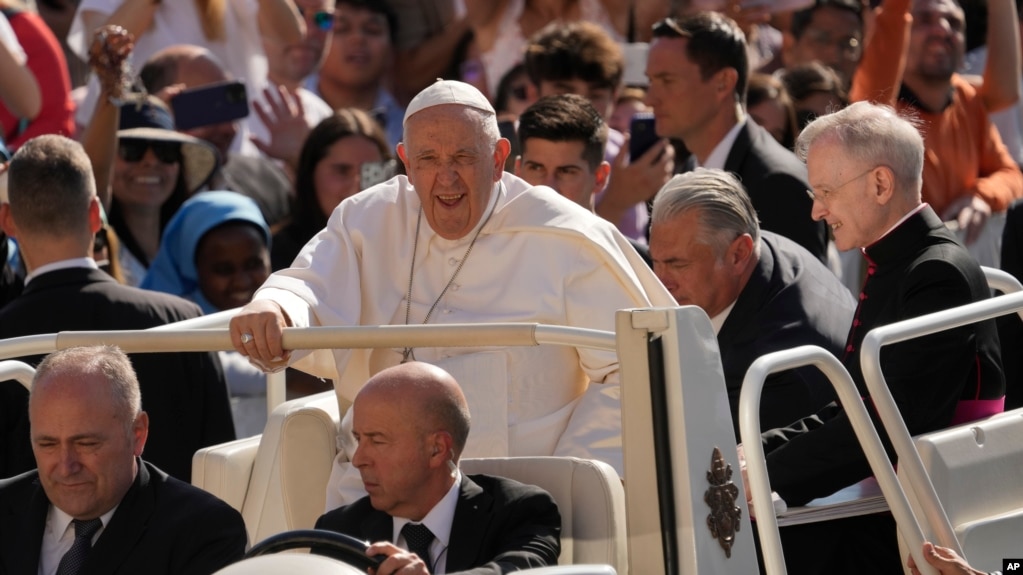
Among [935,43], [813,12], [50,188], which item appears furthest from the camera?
[813,12]

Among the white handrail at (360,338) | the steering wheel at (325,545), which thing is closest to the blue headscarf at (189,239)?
the white handrail at (360,338)

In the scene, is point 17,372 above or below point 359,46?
below

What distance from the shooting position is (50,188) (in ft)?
20.5

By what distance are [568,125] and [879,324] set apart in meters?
2.07

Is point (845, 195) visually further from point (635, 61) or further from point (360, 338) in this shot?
point (635, 61)

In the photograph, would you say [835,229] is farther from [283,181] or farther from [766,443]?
[283,181]

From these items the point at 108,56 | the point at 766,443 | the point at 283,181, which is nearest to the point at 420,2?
the point at 283,181

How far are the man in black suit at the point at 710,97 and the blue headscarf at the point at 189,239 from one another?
1.98 m

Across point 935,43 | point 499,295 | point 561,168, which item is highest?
point 935,43

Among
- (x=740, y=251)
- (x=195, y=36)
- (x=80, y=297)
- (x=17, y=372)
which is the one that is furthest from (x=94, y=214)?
(x=195, y=36)

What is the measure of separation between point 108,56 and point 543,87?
210 cm

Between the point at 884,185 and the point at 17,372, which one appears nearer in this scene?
the point at 17,372

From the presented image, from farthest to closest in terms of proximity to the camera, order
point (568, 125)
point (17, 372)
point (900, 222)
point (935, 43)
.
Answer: point (935, 43) < point (568, 125) < point (900, 222) < point (17, 372)

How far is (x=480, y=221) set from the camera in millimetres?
5641
